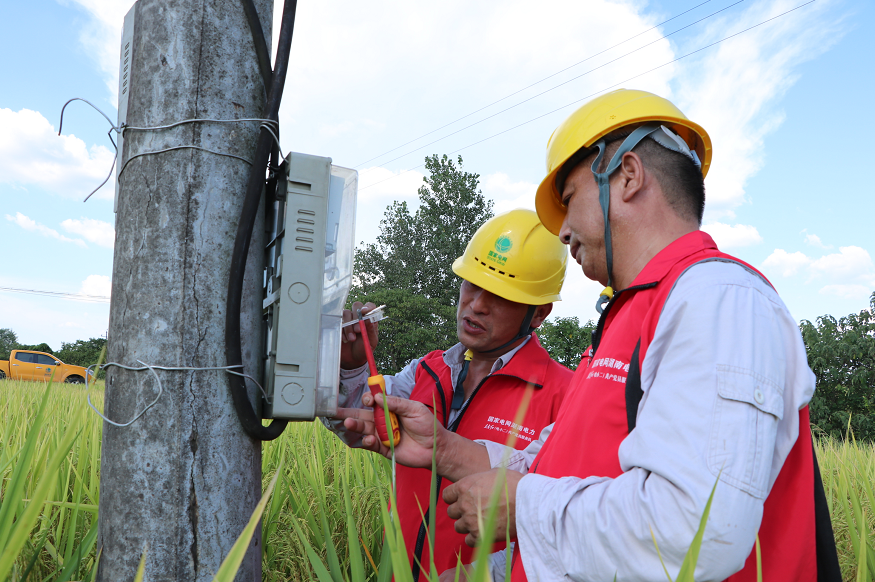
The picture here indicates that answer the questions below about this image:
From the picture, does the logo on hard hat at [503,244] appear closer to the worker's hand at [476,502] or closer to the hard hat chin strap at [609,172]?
the hard hat chin strap at [609,172]

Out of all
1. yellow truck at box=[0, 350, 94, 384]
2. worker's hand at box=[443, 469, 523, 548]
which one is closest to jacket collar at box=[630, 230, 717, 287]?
worker's hand at box=[443, 469, 523, 548]

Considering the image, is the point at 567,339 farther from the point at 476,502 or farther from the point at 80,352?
the point at 80,352

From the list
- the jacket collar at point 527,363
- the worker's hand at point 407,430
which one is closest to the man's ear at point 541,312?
the jacket collar at point 527,363

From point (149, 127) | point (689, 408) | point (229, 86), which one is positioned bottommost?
point (689, 408)

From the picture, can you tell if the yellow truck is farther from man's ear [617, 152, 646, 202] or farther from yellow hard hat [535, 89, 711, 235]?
man's ear [617, 152, 646, 202]

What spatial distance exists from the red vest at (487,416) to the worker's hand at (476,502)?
80 cm

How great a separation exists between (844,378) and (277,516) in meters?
13.3

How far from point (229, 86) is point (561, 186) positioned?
104 cm

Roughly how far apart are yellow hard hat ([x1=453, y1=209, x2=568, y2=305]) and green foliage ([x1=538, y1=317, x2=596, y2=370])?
33.6 feet

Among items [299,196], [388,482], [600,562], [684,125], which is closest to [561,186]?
[684,125]

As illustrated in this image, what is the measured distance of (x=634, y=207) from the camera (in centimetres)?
140

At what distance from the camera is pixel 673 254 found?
125 cm

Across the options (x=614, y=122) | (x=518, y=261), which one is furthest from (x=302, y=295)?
(x=518, y=261)

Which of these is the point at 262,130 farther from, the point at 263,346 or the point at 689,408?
the point at 689,408
